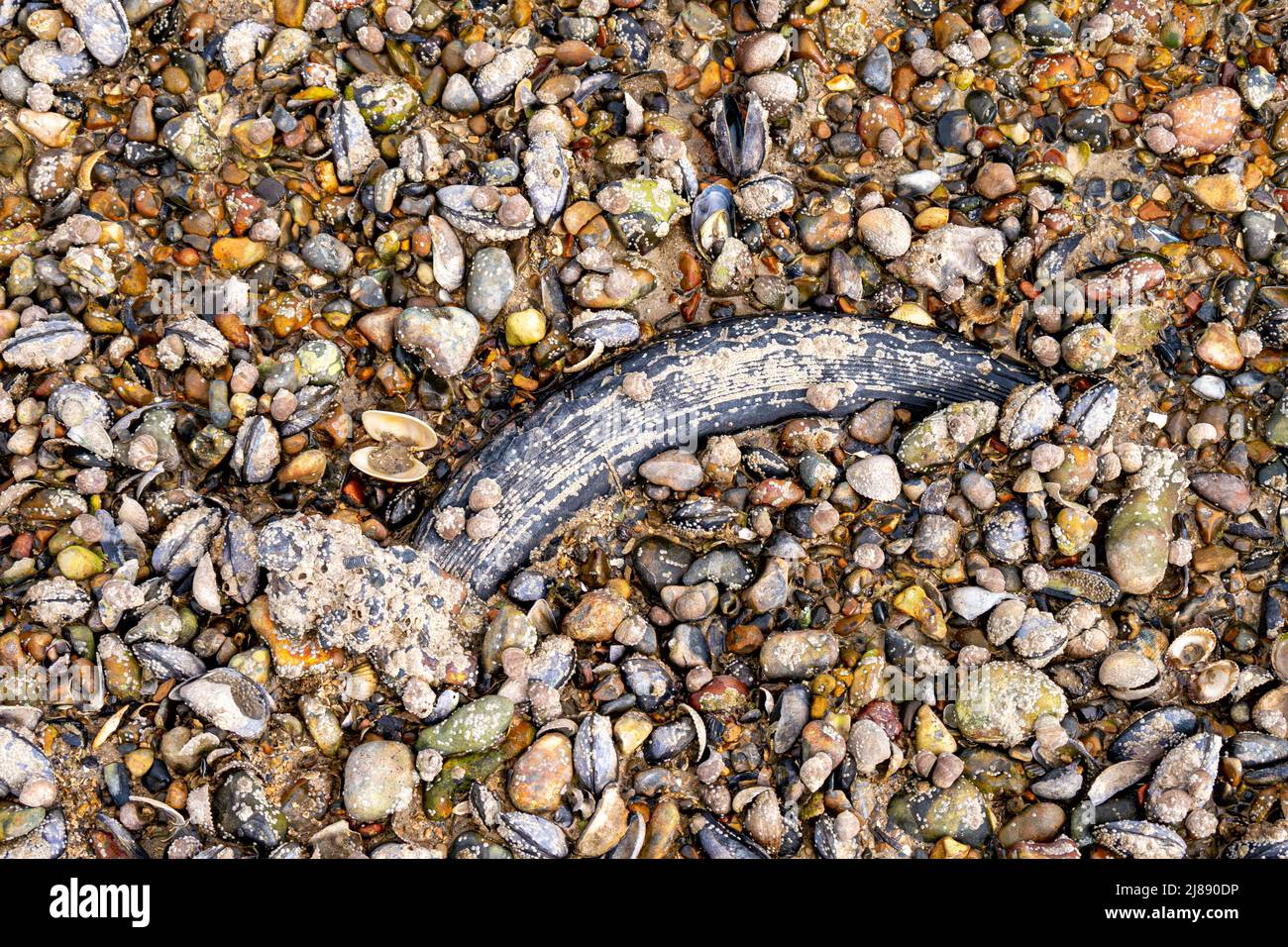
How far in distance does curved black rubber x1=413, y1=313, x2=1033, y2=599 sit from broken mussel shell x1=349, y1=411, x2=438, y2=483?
0.20 meters

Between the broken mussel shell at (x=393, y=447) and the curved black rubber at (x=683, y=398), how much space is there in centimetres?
20

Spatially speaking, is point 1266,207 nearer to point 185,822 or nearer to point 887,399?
point 887,399

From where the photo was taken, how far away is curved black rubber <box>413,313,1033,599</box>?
4359 mm

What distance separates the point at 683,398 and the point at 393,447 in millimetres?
1371

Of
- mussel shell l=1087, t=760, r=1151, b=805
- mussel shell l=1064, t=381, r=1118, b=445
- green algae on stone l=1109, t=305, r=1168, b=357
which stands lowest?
mussel shell l=1087, t=760, r=1151, b=805

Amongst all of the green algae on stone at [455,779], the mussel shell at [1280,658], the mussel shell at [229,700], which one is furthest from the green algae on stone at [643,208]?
the mussel shell at [1280,658]

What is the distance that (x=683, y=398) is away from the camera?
4.47 meters

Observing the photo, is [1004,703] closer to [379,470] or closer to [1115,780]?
[1115,780]

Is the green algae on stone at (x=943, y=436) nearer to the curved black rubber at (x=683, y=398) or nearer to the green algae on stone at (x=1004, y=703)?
the curved black rubber at (x=683, y=398)

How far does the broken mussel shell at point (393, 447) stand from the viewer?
434cm

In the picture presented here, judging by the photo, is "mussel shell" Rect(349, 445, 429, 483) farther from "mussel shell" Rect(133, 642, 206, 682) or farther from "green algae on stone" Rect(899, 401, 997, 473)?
"green algae on stone" Rect(899, 401, 997, 473)

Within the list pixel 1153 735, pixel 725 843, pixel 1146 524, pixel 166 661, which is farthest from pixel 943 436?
pixel 166 661

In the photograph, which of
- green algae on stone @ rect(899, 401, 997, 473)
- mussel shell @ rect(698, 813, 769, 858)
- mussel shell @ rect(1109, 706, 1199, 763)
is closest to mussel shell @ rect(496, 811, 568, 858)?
mussel shell @ rect(698, 813, 769, 858)

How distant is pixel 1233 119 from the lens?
4730 millimetres
